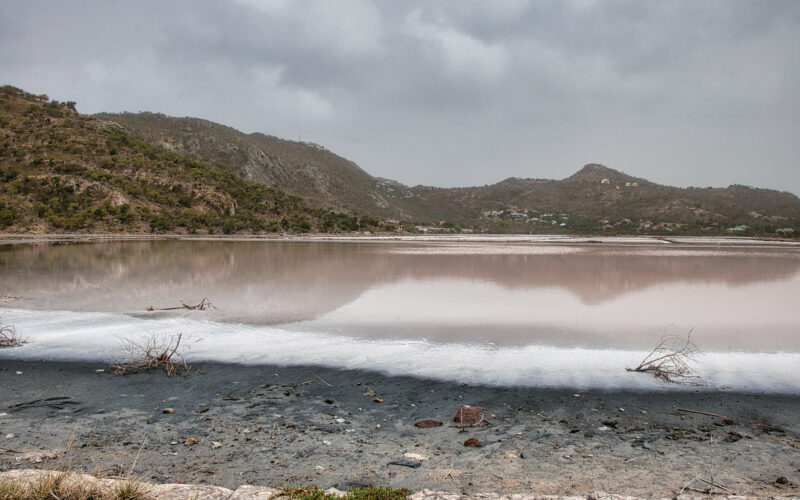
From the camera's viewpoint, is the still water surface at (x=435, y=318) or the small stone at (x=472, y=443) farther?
the still water surface at (x=435, y=318)

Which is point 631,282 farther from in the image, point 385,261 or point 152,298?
point 152,298

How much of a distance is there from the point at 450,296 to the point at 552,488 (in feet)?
28.2

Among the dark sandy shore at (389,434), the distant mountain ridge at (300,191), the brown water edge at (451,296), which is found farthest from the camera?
the distant mountain ridge at (300,191)

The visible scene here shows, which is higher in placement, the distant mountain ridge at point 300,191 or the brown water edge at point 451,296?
the distant mountain ridge at point 300,191

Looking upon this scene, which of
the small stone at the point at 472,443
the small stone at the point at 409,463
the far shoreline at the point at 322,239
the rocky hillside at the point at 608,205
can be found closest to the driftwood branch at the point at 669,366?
the small stone at the point at 472,443

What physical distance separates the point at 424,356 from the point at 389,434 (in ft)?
7.86

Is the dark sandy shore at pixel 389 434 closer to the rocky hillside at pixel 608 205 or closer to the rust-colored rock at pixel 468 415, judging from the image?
the rust-colored rock at pixel 468 415

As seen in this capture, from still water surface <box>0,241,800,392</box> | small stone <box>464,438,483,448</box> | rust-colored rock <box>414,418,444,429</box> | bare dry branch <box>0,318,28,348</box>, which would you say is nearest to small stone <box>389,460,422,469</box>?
small stone <box>464,438,483,448</box>

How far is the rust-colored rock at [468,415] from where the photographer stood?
4023mm

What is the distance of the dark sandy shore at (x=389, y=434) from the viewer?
305 cm

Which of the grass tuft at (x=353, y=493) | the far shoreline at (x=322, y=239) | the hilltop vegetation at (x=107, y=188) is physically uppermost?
the hilltop vegetation at (x=107, y=188)

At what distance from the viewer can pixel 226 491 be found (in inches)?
102

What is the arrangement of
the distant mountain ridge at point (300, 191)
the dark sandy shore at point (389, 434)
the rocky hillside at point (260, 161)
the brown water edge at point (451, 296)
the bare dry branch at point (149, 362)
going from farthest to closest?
the rocky hillside at point (260, 161)
the distant mountain ridge at point (300, 191)
the brown water edge at point (451, 296)
the bare dry branch at point (149, 362)
the dark sandy shore at point (389, 434)

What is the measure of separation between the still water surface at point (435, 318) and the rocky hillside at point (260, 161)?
69.9 metres
